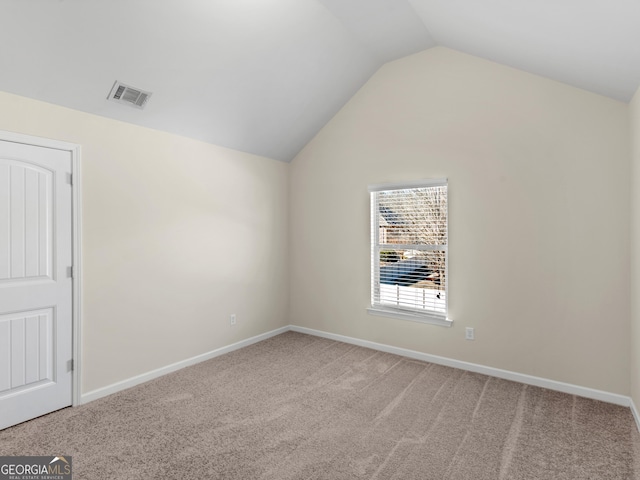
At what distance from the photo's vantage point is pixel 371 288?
4.30 meters

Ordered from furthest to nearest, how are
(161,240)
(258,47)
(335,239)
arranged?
1. (335,239)
2. (161,240)
3. (258,47)

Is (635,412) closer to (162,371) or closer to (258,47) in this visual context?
(162,371)

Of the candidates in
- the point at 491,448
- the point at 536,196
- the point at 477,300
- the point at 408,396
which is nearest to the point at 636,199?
the point at 536,196

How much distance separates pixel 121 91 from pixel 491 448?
3.83m

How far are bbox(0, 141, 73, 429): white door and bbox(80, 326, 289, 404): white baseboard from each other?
190mm

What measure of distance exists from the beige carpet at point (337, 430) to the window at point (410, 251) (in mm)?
790

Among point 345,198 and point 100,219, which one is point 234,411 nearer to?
point 100,219

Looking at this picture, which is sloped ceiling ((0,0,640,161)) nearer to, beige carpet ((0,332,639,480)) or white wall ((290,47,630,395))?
white wall ((290,47,630,395))

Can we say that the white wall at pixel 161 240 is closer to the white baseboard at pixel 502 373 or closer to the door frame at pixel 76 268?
the door frame at pixel 76 268

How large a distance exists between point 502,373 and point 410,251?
1.52 m

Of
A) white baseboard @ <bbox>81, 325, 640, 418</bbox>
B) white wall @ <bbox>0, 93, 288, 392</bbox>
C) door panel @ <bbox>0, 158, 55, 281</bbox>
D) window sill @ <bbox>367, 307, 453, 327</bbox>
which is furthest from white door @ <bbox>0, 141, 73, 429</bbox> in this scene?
window sill @ <bbox>367, 307, 453, 327</bbox>

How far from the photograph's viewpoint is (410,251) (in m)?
4.02

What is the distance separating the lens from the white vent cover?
2831 mm

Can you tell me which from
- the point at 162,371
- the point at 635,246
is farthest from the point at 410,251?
the point at 162,371
